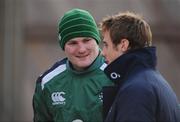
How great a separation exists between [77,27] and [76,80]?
34cm

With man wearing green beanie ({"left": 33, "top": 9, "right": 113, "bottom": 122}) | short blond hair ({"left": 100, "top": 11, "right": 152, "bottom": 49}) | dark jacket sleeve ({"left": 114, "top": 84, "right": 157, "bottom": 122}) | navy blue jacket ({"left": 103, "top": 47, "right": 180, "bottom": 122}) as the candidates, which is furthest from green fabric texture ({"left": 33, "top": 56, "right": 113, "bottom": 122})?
dark jacket sleeve ({"left": 114, "top": 84, "right": 157, "bottom": 122})

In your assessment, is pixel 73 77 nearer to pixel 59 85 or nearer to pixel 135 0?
pixel 59 85

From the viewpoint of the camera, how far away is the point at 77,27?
520 centimetres

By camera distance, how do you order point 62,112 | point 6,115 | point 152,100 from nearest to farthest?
1. point 152,100
2. point 62,112
3. point 6,115

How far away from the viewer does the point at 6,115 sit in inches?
361

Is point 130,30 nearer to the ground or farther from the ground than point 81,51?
farther from the ground

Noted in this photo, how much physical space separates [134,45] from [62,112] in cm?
82

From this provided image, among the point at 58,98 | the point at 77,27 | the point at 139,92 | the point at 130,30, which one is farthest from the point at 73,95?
the point at 139,92

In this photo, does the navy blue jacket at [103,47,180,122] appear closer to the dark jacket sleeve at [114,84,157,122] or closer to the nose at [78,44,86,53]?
the dark jacket sleeve at [114,84,157,122]

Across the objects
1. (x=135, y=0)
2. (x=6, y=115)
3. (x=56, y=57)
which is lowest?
(x=6, y=115)

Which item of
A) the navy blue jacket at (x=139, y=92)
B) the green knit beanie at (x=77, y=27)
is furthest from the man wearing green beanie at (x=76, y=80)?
the navy blue jacket at (x=139, y=92)

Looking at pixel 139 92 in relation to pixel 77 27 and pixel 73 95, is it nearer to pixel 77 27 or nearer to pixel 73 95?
pixel 73 95

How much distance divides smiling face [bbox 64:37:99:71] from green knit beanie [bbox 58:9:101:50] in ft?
0.11

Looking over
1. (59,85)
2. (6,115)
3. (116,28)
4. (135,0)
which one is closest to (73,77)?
(59,85)
